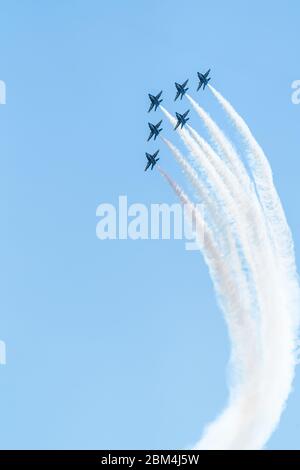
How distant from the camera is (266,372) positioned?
85875 mm

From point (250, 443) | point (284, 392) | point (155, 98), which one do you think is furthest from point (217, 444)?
point (155, 98)

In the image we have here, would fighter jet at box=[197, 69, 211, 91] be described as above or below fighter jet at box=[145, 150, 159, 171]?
above

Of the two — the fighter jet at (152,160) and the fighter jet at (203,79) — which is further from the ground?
the fighter jet at (203,79)

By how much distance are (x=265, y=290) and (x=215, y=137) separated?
19.1 metres

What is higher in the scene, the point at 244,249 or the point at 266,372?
the point at 244,249

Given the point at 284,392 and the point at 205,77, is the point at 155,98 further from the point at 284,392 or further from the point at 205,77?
the point at 284,392

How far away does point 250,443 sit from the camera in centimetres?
8206

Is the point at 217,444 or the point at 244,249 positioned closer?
the point at 217,444

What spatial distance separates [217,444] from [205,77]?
46313 mm
